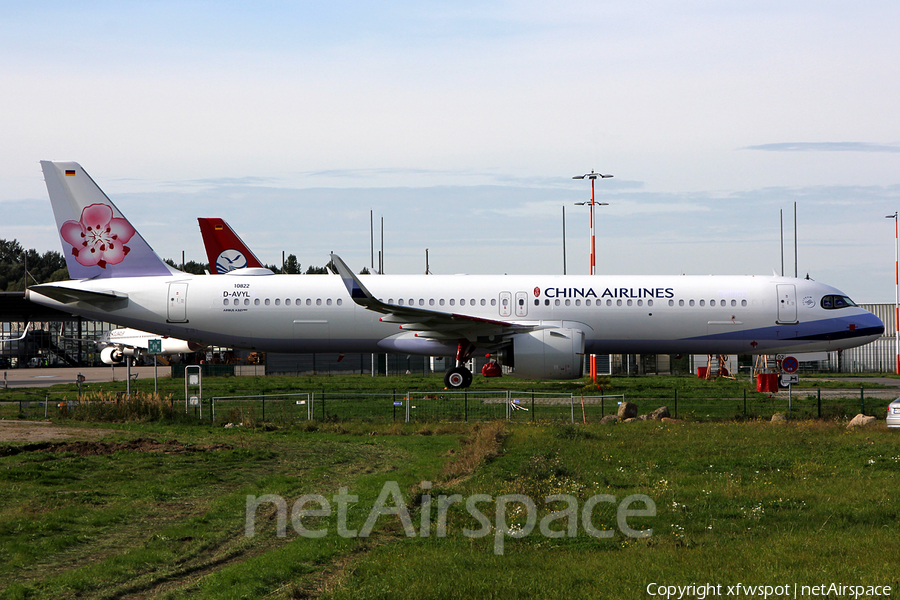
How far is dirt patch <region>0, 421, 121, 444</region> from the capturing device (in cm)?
2090

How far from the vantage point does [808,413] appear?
26406 millimetres

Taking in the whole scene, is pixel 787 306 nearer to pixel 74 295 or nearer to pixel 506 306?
pixel 506 306

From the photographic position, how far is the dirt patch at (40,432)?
20.9 m

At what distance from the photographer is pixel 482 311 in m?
31.6

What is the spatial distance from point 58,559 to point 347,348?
73.0ft

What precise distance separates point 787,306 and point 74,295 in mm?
25189

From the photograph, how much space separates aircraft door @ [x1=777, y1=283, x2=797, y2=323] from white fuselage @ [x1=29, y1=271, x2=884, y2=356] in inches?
1.4

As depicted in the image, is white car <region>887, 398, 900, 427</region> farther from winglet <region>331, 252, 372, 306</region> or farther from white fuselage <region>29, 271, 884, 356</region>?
winglet <region>331, 252, 372, 306</region>

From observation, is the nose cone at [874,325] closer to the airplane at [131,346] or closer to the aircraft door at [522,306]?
the aircraft door at [522,306]

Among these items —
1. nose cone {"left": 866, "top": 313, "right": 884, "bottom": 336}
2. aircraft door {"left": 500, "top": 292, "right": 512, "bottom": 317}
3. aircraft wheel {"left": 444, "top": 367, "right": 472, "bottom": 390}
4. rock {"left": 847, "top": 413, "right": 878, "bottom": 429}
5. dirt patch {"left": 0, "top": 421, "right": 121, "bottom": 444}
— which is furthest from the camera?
aircraft wheel {"left": 444, "top": 367, "right": 472, "bottom": 390}

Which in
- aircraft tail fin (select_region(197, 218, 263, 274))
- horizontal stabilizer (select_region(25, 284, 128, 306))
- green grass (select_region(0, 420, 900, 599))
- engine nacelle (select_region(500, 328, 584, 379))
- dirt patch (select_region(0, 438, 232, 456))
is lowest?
green grass (select_region(0, 420, 900, 599))

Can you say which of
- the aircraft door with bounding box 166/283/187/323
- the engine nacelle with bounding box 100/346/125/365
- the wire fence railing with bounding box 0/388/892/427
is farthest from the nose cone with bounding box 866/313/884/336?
the engine nacelle with bounding box 100/346/125/365

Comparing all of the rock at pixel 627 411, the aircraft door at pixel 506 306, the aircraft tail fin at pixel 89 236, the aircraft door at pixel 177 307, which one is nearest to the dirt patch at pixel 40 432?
the aircraft door at pixel 177 307

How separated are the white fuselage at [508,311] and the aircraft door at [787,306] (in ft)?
0.12
